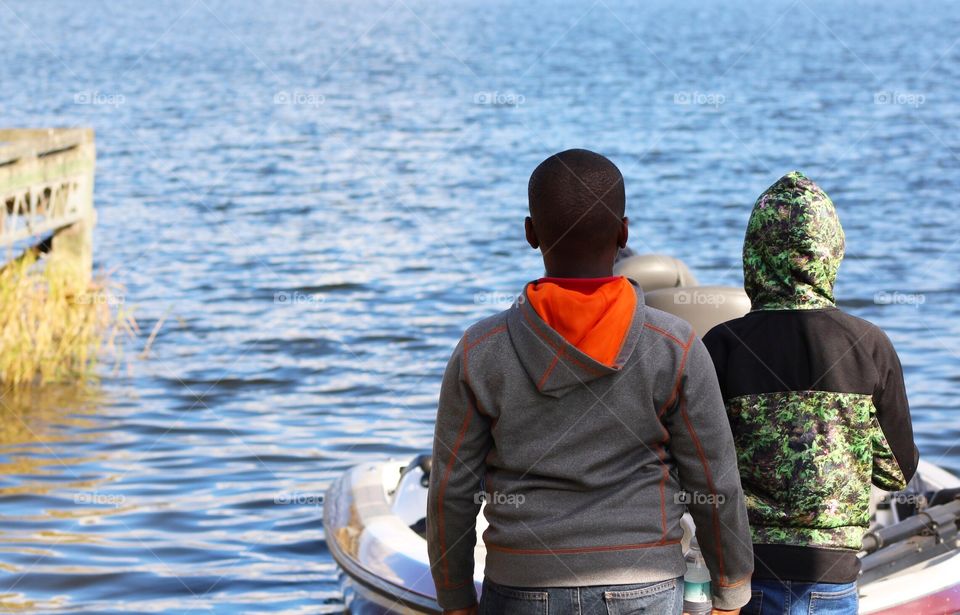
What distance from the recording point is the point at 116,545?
6.54 meters

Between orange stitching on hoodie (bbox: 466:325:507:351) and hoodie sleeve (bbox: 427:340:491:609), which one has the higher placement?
orange stitching on hoodie (bbox: 466:325:507:351)

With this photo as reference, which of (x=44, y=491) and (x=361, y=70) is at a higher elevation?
(x=361, y=70)

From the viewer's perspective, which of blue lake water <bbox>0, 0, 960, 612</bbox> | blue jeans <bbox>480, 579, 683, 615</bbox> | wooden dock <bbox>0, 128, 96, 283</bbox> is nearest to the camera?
blue jeans <bbox>480, 579, 683, 615</bbox>

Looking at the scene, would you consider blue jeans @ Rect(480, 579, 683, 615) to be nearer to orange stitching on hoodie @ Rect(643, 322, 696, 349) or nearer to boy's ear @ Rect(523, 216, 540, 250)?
orange stitching on hoodie @ Rect(643, 322, 696, 349)

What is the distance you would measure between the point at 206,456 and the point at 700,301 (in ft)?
13.7

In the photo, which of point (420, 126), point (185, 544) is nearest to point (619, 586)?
point (185, 544)

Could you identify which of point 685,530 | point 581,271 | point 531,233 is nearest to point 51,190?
point 685,530

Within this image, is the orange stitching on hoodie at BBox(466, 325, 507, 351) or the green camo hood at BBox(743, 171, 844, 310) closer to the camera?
the orange stitching on hoodie at BBox(466, 325, 507, 351)

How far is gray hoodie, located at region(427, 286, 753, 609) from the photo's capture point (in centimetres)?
254

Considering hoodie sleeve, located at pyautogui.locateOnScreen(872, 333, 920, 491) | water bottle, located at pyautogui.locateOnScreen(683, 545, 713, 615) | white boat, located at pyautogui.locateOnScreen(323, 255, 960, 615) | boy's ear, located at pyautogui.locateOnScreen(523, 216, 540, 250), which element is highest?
boy's ear, located at pyautogui.locateOnScreen(523, 216, 540, 250)

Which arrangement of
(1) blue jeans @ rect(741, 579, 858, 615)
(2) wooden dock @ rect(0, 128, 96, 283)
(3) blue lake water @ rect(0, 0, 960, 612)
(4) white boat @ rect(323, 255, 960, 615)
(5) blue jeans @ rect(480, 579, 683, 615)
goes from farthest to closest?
1. (2) wooden dock @ rect(0, 128, 96, 283)
2. (3) blue lake water @ rect(0, 0, 960, 612)
3. (4) white boat @ rect(323, 255, 960, 615)
4. (1) blue jeans @ rect(741, 579, 858, 615)
5. (5) blue jeans @ rect(480, 579, 683, 615)

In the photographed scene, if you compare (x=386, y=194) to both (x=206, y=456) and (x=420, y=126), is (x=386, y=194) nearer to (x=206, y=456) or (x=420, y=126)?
(x=420, y=126)

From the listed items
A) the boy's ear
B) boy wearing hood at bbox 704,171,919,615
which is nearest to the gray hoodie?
the boy's ear

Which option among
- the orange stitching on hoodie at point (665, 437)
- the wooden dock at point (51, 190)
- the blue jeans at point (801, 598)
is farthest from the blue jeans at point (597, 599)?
the wooden dock at point (51, 190)
